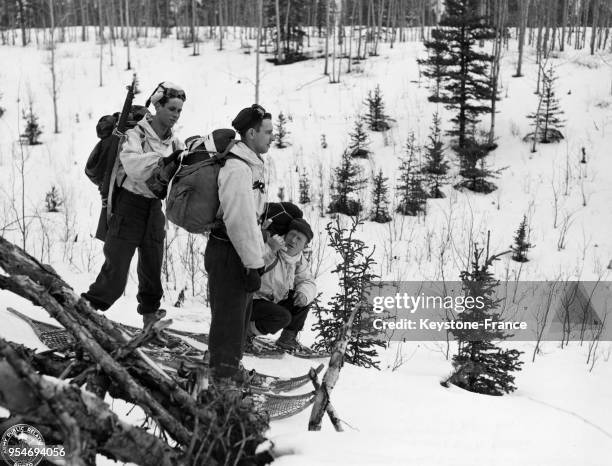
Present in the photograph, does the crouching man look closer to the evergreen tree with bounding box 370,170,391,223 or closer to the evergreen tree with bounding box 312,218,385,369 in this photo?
the evergreen tree with bounding box 312,218,385,369

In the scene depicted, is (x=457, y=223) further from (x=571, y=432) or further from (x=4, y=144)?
(x=4, y=144)

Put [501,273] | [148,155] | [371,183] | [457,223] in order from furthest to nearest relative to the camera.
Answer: [371,183] < [457,223] < [501,273] < [148,155]

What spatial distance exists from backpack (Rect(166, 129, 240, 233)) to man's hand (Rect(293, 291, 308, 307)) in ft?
4.91

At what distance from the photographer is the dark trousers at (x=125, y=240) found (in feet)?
12.9

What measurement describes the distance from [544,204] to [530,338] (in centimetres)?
658

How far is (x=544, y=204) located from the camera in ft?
42.8

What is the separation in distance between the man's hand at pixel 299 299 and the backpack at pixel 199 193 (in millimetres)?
1496

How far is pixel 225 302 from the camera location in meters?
3.16

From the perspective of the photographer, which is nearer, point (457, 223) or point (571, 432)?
point (571, 432)

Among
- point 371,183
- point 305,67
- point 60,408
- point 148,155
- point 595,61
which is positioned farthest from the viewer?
point 305,67

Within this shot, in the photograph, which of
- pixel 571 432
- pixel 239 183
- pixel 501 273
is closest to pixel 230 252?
pixel 239 183

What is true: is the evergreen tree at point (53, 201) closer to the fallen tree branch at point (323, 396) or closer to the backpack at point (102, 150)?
the backpack at point (102, 150)

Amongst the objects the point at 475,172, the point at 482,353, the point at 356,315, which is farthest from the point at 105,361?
the point at 475,172

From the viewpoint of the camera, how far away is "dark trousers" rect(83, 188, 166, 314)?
3.92 m
